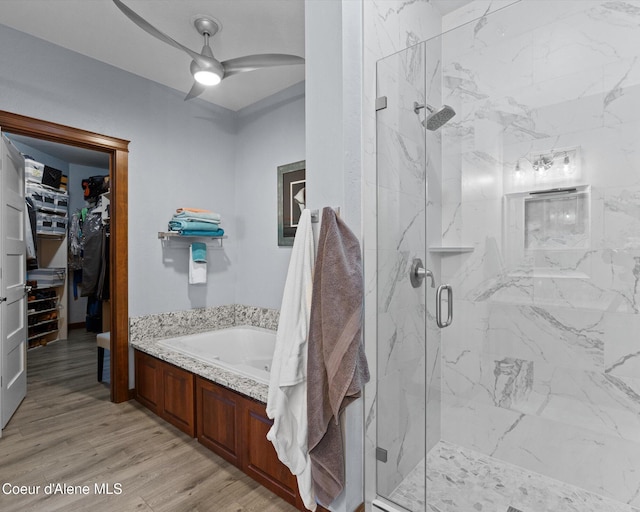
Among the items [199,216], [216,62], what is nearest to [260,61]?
[216,62]

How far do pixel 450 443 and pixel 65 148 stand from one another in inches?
217

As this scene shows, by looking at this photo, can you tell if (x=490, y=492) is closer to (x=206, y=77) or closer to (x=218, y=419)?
(x=218, y=419)

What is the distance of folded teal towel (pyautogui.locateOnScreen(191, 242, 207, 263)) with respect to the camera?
3.27 metres

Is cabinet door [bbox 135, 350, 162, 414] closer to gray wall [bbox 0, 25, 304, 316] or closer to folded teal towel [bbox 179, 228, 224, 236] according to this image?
gray wall [bbox 0, 25, 304, 316]

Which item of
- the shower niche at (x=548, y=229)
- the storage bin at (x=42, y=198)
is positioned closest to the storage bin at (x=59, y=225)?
the storage bin at (x=42, y=198)

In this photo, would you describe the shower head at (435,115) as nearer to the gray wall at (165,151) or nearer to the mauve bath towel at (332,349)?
the mauve bath towel at (332,349)

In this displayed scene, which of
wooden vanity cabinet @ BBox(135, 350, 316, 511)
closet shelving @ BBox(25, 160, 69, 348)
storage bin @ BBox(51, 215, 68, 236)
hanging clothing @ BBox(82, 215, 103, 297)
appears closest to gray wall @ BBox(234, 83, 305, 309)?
wooden vanity cabinet @ BBox(135, 350, 316, 511)

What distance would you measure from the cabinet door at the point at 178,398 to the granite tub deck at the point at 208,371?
0.06 metres

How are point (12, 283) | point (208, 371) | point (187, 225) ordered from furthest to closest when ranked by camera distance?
1. point (187, 225)
2. point (12, 283)
3. point (208, 371)

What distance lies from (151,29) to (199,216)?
1538 millimetres

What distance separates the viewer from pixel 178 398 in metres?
2.47

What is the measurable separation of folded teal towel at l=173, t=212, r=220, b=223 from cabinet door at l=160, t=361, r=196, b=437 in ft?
4.08

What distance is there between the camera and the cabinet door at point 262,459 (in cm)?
179

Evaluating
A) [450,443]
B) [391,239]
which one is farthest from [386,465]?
[391,239]
